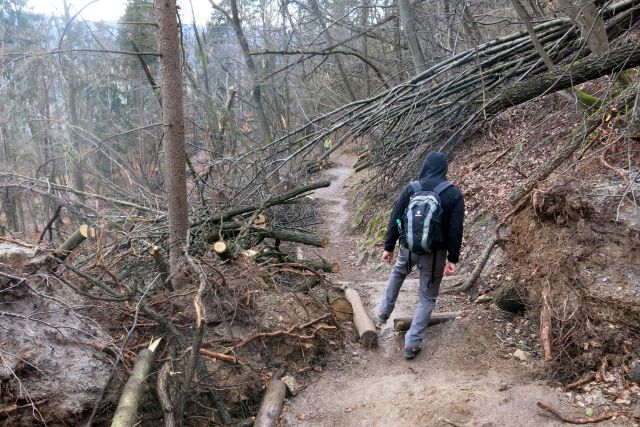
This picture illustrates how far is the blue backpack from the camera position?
4.03 metres

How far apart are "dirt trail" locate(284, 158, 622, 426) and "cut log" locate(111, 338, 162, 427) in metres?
1.25

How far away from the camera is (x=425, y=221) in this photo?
4.03 metres

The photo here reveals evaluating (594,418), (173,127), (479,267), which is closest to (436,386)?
(594,418)

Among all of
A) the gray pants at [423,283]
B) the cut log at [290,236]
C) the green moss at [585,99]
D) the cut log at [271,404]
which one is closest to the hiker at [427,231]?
the gray pants at [423,283]

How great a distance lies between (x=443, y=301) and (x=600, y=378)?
7.24 feet

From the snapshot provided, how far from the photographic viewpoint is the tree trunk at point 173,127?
494 cm

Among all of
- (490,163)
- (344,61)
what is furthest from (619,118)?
(344,61)

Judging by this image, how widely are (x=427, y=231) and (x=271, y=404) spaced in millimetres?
2025

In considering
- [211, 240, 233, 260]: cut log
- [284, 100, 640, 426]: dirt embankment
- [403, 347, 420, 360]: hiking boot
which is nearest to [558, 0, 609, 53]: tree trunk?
[284, 100, 640, 426]: dirt embankment

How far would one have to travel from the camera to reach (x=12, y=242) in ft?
14.6

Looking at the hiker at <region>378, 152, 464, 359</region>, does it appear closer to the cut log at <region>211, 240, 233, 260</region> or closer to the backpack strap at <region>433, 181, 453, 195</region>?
the backpack strap at <region>433, 181, 453, 195</region>

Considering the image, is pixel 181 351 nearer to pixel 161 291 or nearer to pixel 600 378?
pixel 161 291

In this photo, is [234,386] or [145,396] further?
[234,386]

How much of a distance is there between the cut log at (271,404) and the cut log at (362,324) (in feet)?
3.14
